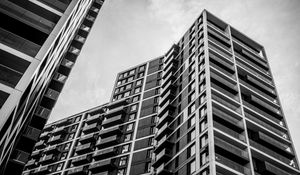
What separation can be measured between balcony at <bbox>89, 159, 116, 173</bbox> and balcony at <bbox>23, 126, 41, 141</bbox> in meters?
24.1

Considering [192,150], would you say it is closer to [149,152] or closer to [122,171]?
[149,152]

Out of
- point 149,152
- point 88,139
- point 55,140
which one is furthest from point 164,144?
point 55,140

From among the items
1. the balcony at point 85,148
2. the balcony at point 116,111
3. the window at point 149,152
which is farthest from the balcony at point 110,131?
the window at point 149,152

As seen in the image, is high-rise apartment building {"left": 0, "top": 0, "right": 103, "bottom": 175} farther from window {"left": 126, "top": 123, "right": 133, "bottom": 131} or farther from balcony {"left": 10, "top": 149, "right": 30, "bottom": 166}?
window {"left": 126, "top": 123, "right": 133, "bottom": 131}

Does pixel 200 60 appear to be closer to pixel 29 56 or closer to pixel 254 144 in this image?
pixel 254 144

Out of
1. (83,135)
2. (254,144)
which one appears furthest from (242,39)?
(83,135)

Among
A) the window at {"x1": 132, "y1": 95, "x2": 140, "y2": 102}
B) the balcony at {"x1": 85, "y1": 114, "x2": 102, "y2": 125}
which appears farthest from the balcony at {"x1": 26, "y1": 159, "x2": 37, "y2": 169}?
the window at {"x1": 132, "y1": 95, "x2": 140, "y2": 102}

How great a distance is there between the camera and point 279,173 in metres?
38.9

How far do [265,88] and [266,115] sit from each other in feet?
25.6

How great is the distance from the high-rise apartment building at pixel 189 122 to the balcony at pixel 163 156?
6.1 inches

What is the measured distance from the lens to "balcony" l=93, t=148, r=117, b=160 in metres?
55.7

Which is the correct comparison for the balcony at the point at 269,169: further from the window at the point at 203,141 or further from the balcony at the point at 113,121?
the balcony at the point at 113,121

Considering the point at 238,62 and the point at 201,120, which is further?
the point at 238,62

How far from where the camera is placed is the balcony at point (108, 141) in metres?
58.1
